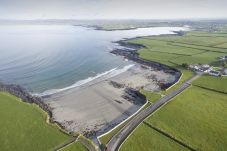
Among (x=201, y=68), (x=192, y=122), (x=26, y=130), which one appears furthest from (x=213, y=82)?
(x=26, y=130)

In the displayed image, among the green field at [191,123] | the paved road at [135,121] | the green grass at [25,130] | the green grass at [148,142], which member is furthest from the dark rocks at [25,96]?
the green field at [191,123]

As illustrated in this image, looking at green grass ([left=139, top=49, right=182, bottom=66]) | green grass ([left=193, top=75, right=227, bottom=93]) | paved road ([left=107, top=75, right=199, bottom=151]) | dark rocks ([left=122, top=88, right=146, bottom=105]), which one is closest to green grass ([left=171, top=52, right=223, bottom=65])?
green grass ([left=139, top=49, right=182, bottom=66])

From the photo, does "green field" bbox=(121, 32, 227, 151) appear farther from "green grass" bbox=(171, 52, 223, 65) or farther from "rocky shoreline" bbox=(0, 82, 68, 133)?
"green grass" bbox=(171, 52, 223, 65)

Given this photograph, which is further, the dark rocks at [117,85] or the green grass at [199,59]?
the green grass at [199,59]

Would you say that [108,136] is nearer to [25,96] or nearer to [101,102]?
[101,102]

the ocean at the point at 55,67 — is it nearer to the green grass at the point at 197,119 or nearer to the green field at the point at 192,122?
the green field at the point at 192,122

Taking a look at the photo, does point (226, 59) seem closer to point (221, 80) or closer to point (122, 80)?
point (221, 80)

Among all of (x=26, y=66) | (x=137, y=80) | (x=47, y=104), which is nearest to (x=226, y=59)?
(x=137, y=80)
